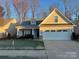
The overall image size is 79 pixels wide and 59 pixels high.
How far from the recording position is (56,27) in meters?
42.4

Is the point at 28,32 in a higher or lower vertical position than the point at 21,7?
lower

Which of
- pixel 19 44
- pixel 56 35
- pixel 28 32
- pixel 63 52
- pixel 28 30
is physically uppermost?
pixel 19 44

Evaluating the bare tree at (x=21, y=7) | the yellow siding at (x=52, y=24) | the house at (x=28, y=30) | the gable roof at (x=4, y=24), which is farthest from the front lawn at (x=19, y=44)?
the bare tree at (x=21, y=7)

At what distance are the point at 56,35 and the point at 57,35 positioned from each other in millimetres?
198

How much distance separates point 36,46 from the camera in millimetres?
18766

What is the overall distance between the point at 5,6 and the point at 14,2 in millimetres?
2805

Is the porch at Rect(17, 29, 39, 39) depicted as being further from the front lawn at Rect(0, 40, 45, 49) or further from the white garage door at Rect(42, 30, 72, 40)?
the front lawn at Rect(0, 40, 45, 49)

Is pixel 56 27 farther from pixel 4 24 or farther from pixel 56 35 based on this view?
pixel 4 24

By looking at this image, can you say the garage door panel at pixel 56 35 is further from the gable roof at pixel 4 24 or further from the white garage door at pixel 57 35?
the gable roof at pixel 4 24

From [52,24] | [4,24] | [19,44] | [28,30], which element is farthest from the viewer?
[4,24]

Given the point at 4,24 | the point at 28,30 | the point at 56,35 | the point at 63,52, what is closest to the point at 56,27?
the point at 56,35

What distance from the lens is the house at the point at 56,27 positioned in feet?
136

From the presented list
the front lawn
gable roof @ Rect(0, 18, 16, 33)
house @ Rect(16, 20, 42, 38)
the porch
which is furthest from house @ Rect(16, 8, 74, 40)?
the front lawn

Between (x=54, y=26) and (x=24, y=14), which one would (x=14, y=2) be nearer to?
(x=24, y=14)
